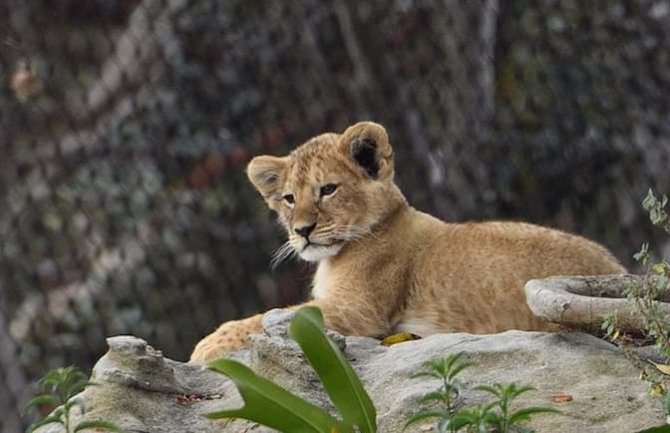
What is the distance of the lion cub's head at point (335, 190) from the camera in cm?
457

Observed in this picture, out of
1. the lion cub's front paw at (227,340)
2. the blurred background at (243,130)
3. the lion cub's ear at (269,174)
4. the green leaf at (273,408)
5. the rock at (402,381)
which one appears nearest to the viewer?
the green leaf at (273,408)

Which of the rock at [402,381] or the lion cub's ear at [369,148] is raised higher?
the lion cub's ear at [369,148]

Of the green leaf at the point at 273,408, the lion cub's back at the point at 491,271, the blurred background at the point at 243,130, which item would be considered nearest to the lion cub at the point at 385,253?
the lion cub's back at the point at 491,271

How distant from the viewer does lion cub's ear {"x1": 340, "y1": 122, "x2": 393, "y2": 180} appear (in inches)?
183

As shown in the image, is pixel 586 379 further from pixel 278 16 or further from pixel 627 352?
pixel 278 16

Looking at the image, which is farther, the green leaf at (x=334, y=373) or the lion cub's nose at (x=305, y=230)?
the lion cub's nose at (x=305, y=230)

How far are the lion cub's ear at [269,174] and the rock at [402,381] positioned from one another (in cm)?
153

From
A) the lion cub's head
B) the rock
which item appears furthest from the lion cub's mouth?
the rock

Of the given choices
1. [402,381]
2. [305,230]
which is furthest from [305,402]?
[305,230]

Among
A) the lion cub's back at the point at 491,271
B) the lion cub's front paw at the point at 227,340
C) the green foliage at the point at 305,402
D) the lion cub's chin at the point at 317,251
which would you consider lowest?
the lion cub's back at the point at 491,271

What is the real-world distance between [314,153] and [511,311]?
32.8 inches

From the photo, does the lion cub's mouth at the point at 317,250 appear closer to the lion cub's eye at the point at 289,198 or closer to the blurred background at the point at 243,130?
the lion cub's eye at the point at 289,198

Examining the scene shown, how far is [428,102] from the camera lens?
6.22 meters

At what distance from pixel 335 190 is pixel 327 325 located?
0.47m
